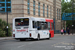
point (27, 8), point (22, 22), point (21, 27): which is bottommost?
point (21, 27)

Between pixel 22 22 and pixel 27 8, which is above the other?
pixel 27 8

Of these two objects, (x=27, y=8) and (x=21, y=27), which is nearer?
(x=21, y=27)

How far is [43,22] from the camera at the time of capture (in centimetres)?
2798

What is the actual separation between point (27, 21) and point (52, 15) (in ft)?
106

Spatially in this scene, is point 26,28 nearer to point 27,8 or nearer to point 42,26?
point 42,26

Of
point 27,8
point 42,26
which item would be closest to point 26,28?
point 42,26

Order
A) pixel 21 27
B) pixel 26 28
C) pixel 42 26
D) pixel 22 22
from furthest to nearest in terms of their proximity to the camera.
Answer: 1. pixel 42 26
2. pixel 22 22
3. pixel 21 27
4. pixel 26 28

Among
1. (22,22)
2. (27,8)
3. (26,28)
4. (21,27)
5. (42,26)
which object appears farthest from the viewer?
(27,8)

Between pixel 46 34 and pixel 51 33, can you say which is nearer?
pixel 46 34

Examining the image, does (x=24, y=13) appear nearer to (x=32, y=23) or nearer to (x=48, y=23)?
(x=48, y=23)

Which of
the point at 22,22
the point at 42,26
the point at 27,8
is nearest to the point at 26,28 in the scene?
the point at 22,22

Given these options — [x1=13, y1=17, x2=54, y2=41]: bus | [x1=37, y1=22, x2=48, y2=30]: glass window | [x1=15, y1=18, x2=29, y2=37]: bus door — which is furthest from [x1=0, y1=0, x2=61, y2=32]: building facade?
Answer: [x1=15, y1=18, x2=29, y2=37]: bus door

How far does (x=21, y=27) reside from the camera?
24.9m

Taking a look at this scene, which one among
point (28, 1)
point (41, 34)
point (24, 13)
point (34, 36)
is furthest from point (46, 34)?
point (28, 1)
